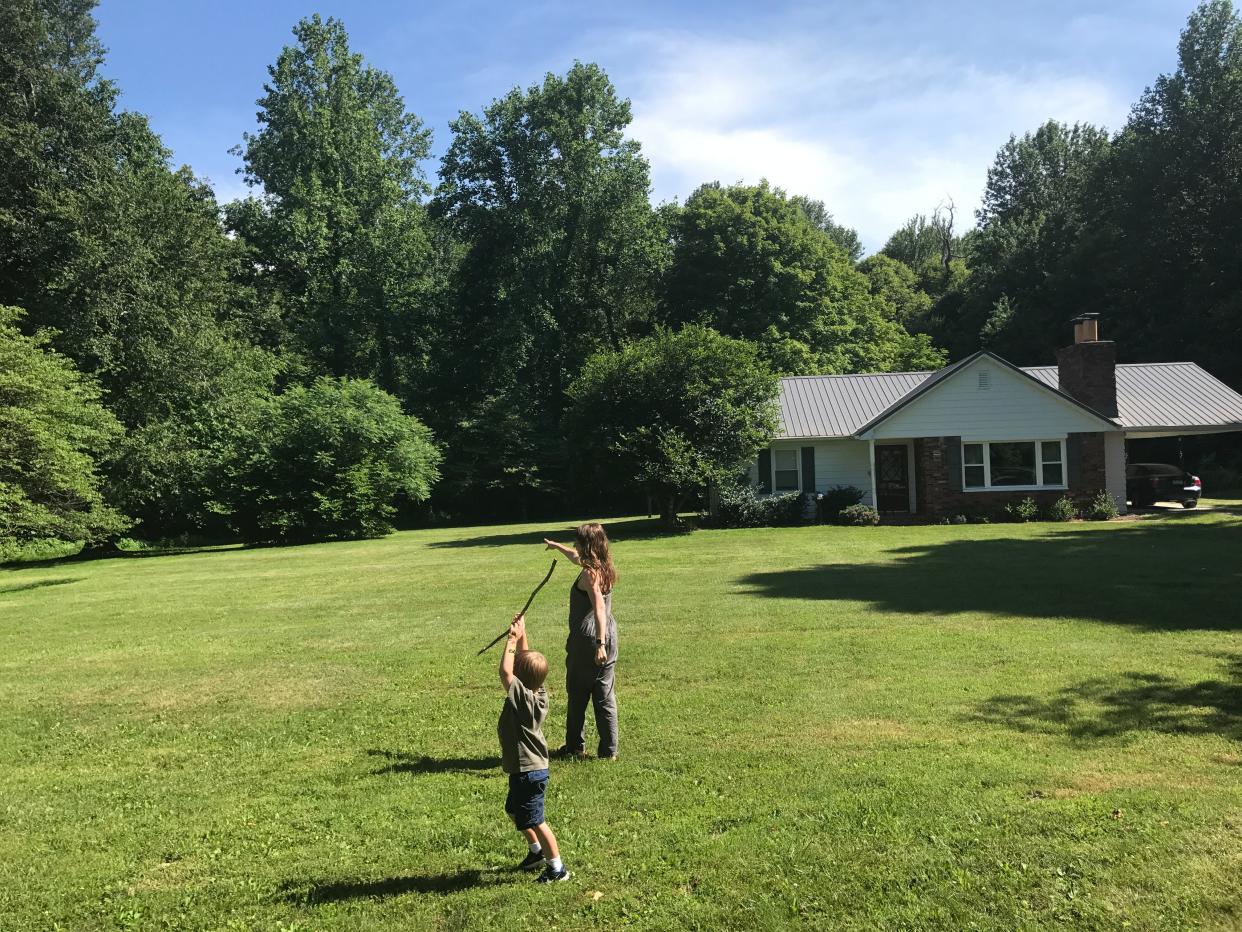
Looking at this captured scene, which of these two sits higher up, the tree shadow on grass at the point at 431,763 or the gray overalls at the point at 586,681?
the gray overalls at the point at 586,681

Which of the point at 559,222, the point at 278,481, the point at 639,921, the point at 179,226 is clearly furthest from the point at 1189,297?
the point at 639,921

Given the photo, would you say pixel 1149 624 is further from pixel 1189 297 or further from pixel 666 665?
pixel 1189 297

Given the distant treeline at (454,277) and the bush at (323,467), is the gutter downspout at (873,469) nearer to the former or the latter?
the distant treeline at (454,277)

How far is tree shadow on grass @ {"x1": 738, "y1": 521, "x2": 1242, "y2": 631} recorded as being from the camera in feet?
35.7

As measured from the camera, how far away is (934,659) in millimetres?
8578

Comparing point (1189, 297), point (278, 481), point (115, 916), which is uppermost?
point (1189, 297)

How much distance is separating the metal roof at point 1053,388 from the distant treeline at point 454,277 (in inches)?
356

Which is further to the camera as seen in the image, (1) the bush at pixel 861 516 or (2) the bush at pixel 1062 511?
(1) the bush at pixel 861 516

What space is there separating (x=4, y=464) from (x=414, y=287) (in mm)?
28526

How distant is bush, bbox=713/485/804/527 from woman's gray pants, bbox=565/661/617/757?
67.9 ft

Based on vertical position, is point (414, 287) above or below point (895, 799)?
above

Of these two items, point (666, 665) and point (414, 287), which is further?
point (414, 287)

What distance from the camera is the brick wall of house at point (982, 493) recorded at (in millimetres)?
26141

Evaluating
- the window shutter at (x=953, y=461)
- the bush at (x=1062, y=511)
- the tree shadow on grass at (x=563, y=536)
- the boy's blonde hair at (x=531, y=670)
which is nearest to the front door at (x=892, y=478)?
the window shutter at (x=953, y=461)
